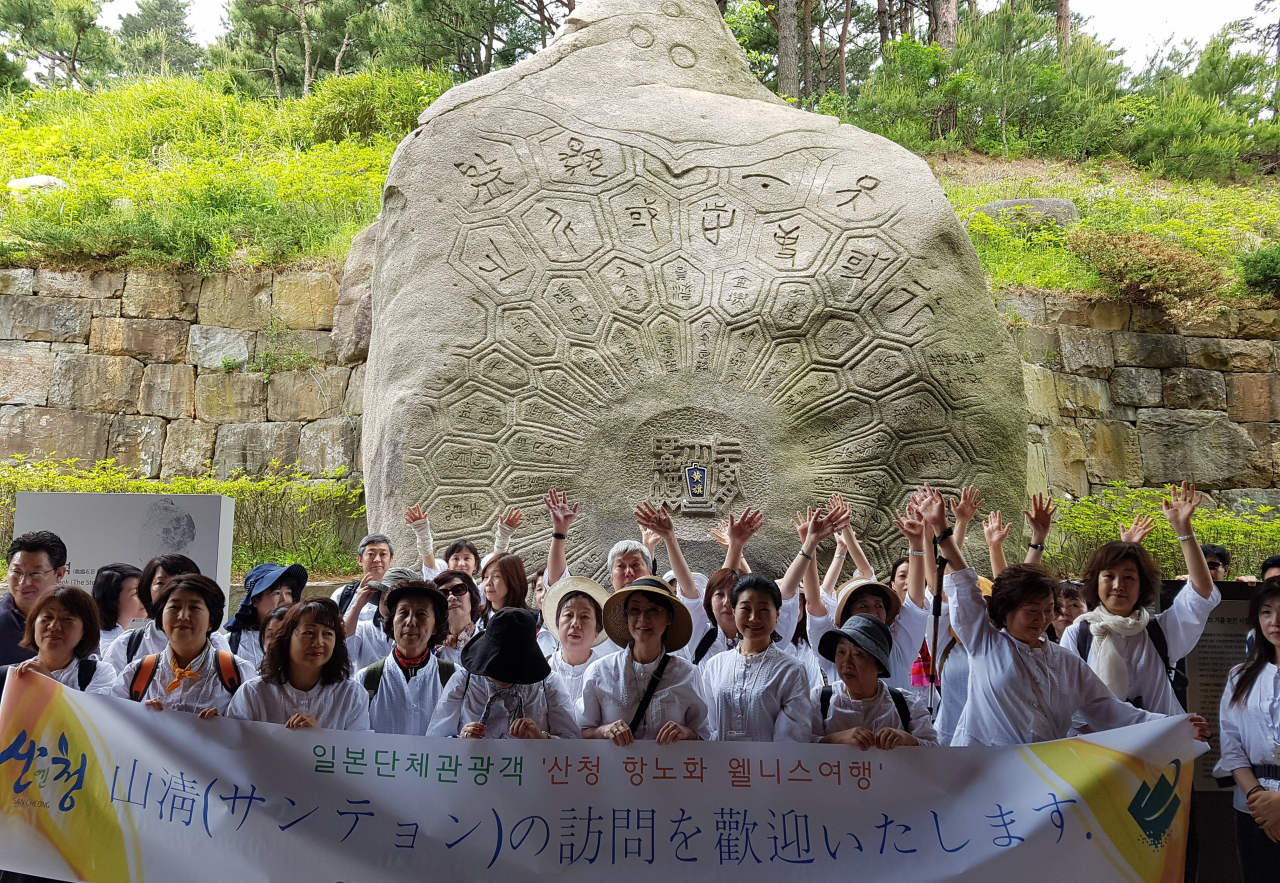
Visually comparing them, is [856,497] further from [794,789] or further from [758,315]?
[794,789]

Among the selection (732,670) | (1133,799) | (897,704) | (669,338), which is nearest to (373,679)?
(732,670)

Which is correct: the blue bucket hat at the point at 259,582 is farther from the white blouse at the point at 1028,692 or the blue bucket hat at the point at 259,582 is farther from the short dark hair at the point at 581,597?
the white blouse at the point at 1028,692

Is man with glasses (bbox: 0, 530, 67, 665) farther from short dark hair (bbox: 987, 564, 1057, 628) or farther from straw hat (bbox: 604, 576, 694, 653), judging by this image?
short dark hair (bbox: 987, 564, 1057, 628)

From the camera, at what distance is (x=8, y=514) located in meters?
6.68

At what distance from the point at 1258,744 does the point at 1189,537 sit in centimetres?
62

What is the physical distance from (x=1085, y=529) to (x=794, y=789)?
5056 mm

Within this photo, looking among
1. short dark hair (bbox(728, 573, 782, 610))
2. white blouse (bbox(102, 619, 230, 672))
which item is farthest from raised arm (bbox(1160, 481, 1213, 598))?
white blouse (bbox(102, 619, 230, 672))

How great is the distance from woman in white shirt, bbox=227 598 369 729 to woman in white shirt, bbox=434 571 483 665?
0.54m

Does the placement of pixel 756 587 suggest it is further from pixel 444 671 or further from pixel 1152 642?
pixel 1152 642

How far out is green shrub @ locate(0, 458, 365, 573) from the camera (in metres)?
6.75

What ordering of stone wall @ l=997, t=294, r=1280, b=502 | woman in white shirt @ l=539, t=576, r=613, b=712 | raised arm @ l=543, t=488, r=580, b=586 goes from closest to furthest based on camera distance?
woman in white shirt @ l=539, t=576, r=613, b=712 < raised arm @ l=543, t=488, r=580, b=586 < stone wall @ l=997, t=294, r=1280, b=502

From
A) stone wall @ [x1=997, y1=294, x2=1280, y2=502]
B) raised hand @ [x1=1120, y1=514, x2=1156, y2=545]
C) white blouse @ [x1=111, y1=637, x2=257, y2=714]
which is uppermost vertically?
Result: stone wall @ [x1=997, y1=294, x2=1280, y2=502]

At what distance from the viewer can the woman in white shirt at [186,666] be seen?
8.54ft

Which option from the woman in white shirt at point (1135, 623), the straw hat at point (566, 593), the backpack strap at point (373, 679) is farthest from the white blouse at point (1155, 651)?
the backpack strap at point (373, 679)
